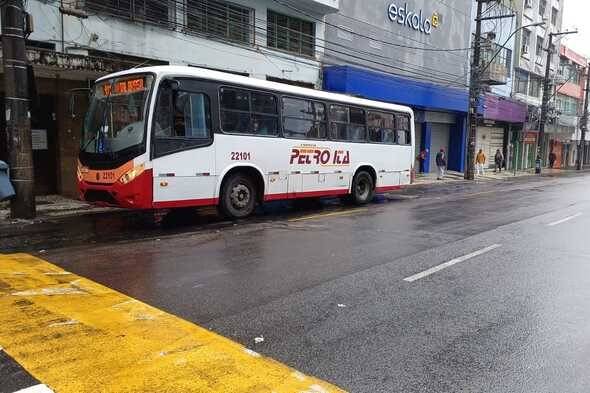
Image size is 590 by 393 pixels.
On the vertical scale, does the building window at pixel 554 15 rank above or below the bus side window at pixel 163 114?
above

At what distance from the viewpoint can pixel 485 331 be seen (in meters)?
4.73

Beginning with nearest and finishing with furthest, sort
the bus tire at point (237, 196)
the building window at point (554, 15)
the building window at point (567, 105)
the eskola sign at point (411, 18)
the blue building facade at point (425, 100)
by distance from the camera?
the bus tire at point (237, 196), the blue building facade at point (425, 100), the eskola sign at point (411, 18), the building window at point (554, 15), the building window at point (567, 105)

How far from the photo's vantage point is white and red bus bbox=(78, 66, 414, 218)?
957cm

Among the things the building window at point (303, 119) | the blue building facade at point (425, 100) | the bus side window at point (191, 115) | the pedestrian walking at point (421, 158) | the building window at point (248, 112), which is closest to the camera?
the bus side window at point (191, 115)

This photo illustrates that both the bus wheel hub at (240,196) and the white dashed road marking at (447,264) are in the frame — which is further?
the bus wheel hub at (240,196)

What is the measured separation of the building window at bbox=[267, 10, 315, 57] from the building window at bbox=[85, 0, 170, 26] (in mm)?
4917

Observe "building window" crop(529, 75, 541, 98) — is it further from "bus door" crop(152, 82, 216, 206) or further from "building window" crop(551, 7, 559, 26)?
"bus door" crop(152, 82, 216, 206)

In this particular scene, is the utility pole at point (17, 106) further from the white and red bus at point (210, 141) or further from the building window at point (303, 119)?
the building window at point (303, 119)

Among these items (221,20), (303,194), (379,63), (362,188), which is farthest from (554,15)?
Result: (303,194)

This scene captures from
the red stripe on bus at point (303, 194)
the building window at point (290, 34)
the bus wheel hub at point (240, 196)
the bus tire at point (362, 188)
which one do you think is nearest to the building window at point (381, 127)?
the bus tire at point (362, 188)

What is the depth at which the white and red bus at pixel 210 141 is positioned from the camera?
31.4 ft

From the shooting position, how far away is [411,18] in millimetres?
27984

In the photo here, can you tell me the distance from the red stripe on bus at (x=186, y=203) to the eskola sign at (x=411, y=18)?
1915cm

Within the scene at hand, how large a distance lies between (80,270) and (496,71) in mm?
34346
